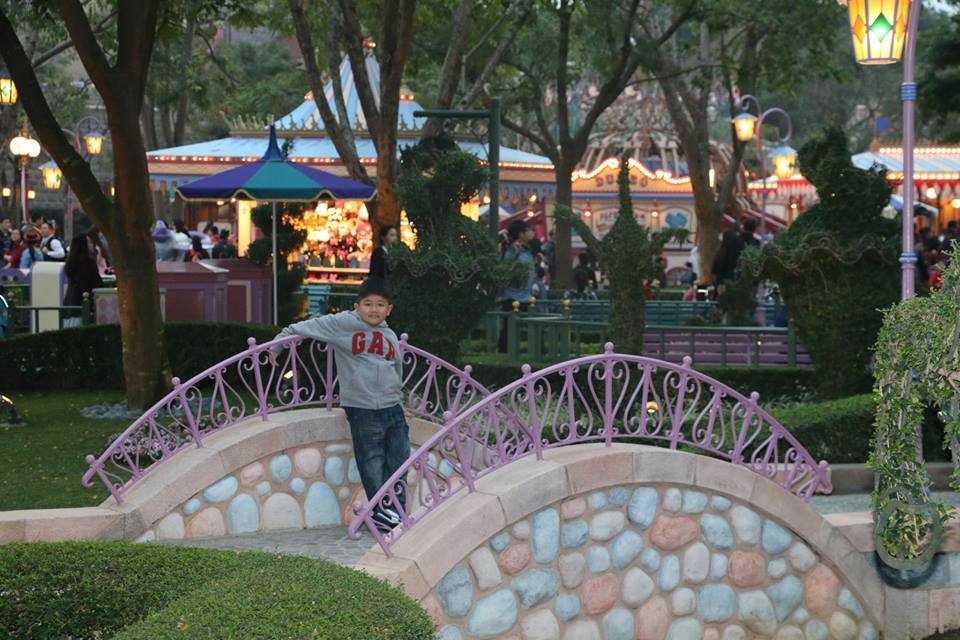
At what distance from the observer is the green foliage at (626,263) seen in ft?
48.4

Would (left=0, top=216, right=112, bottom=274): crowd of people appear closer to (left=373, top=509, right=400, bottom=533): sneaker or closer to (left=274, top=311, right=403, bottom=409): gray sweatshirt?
(left=274, top=311, right=403, bottom=409): gray sweatshirt

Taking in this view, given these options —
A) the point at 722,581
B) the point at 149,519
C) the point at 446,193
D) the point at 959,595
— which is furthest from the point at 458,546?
the point at 446,193

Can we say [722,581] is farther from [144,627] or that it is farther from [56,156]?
[56,156]

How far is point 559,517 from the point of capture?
809 centimetres

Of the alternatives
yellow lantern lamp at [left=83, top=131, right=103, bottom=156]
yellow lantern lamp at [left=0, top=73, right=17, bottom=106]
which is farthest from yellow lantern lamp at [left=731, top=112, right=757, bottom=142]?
yellow lantern lamp at [left=83, top=131, right=103, bottom=156]

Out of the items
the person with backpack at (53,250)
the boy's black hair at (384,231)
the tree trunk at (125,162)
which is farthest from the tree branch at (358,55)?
the person with backpack at (53,250)

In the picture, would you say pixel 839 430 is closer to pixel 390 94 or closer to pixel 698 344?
pixel 698 344

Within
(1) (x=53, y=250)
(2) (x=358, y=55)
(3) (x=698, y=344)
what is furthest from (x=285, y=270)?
(3) (x=698, y=344)

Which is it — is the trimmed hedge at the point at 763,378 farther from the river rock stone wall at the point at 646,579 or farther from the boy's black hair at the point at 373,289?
the river rock stone wall at the point at 646,579

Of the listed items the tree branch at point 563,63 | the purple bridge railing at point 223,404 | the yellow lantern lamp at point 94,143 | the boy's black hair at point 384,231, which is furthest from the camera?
the yellow lantern lamp at point 94,143

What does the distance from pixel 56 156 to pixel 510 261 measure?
452cm

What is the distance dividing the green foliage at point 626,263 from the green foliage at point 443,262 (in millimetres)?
936

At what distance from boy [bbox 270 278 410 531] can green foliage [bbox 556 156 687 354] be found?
5.09 metres

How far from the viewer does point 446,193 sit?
1407 centimetres
